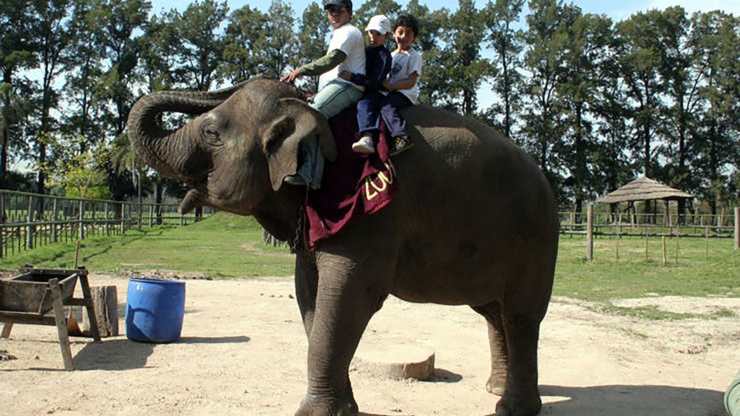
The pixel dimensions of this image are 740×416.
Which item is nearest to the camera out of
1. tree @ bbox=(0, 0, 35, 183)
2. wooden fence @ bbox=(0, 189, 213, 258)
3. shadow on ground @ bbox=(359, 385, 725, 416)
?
shadow on ground @ bbox=(359, 385, 725, 416)

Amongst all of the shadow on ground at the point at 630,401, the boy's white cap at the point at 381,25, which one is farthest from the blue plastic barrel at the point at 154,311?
the boy's white cap at the point at 381,25

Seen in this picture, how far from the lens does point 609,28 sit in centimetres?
5819

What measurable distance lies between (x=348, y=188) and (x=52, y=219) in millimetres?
22943

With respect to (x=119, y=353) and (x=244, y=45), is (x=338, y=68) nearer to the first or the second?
(x=119, y=353)

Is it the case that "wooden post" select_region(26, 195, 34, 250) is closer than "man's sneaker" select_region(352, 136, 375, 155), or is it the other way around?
"man's sneaker" select_region(352, 136, 375, 155)

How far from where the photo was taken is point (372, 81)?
471 centimetres

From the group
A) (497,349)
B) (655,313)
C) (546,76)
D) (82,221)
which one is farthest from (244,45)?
(497,349)

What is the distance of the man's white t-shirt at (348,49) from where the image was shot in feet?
15.0

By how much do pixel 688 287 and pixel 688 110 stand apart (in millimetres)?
46510

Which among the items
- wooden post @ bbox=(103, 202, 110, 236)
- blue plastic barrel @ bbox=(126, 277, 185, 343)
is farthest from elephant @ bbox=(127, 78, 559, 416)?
wooden post @ bbox=(103, 202, 110, 236)

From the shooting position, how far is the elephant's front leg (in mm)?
4305

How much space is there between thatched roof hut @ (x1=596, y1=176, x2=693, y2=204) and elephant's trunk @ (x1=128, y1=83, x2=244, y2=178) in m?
34.1

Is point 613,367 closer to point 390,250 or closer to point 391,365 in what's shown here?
point 391,365

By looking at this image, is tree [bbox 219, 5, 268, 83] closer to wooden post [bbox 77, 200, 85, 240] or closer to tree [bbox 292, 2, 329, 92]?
tree [bbox 292, 2, 329, 92]
